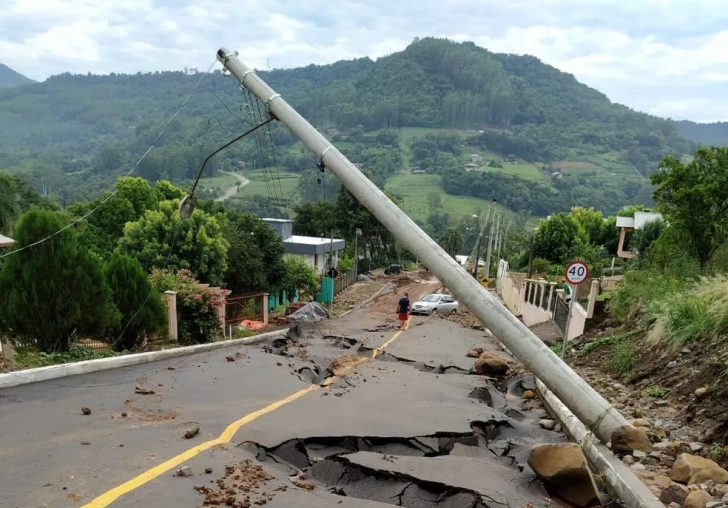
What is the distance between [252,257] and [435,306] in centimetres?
1029

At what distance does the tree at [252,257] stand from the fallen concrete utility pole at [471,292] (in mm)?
20216

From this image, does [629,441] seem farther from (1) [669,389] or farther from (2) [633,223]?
(2) [633,223]

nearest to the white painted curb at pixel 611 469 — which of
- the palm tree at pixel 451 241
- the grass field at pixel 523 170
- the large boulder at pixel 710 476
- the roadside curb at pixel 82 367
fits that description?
the large boulder at pixel 710 476

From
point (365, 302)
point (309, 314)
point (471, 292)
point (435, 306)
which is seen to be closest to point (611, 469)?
point (471, 292)

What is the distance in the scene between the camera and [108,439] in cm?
595

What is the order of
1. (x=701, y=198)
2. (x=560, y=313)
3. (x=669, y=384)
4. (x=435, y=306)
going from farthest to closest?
1. (x=435, y=306)
2. (x=560, y=313)
3. (x=701, y=198)
4. (x=669, y=384)

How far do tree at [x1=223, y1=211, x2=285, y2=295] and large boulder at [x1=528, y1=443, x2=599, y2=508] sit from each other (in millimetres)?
25384

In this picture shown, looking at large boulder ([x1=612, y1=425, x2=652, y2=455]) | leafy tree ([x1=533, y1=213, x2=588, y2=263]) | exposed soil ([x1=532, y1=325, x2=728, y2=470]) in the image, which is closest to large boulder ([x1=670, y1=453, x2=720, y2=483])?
exposed soil ([x1=532, y1=325, x2=728, y2=470])

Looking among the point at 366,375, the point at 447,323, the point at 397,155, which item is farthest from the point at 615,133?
the point at 366,375

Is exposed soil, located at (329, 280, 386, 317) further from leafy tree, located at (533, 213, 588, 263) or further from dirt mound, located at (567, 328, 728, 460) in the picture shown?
dirt mound, located at (567, 328, 728, 460)

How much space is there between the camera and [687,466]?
582 centimetres

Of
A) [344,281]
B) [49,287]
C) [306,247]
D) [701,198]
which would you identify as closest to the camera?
[49,287]

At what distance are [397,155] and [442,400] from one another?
15031 centimetres

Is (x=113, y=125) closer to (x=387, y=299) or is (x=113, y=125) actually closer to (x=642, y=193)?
(x=642, y=193)
